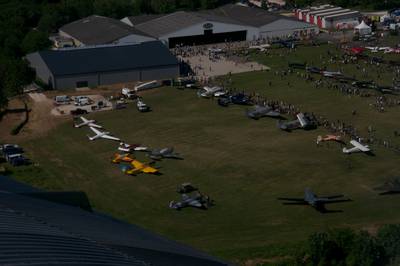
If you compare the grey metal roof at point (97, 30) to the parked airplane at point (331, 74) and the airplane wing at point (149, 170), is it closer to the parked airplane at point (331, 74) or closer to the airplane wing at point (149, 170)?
the parked airplane at point (331, 74)

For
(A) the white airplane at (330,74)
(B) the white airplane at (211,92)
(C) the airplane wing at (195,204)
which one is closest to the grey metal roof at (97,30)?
(B) the white airplane at (211,92)

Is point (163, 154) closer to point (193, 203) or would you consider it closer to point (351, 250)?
point (193, 203)

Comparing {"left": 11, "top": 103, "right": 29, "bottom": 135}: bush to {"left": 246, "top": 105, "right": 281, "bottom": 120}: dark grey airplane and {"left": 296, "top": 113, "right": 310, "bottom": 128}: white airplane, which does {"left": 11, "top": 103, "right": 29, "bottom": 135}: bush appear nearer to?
{"left": 246, "top": 105, "right": 281, "bottom": 120}: dark grey airplane

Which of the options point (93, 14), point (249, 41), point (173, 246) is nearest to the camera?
point (173, 246)

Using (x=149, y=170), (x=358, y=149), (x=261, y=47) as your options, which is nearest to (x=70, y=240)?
(x=149, y=170)

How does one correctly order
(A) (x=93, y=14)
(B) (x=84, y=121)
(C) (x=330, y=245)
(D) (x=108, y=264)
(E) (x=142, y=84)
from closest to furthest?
(D) (x=108, y=264)
(C) (x=330, y=245)
(B) (x=84, y=121)
(E) (x=142, y=84)
(A) (x=93, y=14)

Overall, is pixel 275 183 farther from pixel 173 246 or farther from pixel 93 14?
pixel 93 14

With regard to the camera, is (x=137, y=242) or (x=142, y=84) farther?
(x=142, y=84)

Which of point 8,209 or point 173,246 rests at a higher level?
point 8,209

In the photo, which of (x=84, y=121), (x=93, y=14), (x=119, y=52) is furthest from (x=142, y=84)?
(x=93, y=14)
